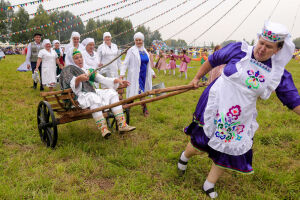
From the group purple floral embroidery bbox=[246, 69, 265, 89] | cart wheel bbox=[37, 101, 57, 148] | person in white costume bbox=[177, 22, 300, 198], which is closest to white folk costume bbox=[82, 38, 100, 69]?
cart wheel bbox=[37, 101, 57, 148]

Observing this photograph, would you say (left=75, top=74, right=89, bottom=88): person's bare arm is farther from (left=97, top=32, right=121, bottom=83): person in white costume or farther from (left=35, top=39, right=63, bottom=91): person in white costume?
(left=35, top=39, right=63, bottom=91): person in white costume

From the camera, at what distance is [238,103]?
209 cm

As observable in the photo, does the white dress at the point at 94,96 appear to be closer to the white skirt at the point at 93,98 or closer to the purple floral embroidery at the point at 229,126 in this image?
the white skirt at the point at 93,98

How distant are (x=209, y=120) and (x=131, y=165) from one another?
1.47m

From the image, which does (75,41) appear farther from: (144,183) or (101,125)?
(144,183)

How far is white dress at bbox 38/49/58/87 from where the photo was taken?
7.53 metres

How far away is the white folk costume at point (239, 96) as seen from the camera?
2.00m

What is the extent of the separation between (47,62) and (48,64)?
7cm

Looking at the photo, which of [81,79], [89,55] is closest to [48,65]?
[89,55]

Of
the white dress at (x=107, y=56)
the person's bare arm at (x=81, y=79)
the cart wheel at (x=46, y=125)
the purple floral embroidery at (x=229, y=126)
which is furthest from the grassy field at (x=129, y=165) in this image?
the white dress at (x=107, y=56)

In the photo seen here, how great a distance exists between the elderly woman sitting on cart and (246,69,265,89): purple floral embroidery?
6.27ft

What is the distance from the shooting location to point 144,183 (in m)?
2.81

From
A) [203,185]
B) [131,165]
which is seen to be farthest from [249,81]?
[131,165]

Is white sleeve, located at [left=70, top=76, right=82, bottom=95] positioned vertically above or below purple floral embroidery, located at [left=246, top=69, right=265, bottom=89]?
below
